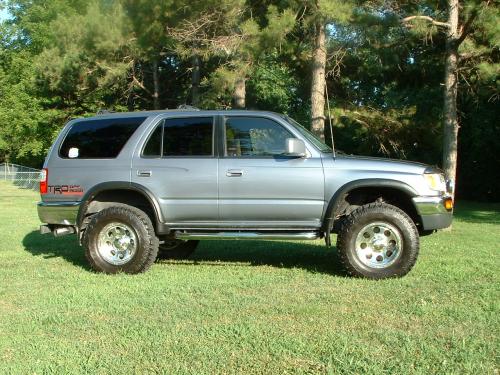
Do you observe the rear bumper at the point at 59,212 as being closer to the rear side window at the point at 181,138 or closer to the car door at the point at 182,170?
the car door at the point at 182,170

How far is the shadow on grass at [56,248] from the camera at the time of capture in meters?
8.66

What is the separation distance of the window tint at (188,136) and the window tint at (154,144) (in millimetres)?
66

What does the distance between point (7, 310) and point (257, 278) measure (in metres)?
2.77

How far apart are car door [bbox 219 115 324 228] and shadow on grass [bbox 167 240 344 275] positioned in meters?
0.93

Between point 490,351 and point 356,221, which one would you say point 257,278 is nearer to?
point 356,221

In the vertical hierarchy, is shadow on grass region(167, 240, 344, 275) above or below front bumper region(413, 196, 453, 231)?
below

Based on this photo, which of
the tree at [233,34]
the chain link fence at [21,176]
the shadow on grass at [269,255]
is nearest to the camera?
the shadow on grass at [269,255]

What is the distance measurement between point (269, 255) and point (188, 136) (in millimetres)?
2436

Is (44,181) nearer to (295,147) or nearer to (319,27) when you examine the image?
(295,147)

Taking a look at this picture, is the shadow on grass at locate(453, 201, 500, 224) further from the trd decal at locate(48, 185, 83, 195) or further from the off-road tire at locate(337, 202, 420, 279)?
the trd decal at locate(48, 185, 83, 195)

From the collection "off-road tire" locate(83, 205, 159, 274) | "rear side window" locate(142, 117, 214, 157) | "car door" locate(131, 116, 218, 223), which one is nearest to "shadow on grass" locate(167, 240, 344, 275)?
"off-road tire" locate(83, 205, 159, 274)

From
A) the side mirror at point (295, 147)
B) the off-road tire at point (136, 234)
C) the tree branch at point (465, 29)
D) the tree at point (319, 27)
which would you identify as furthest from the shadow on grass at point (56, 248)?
the tree branch at point (465, 29)

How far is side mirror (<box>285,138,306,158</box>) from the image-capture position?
266 inches

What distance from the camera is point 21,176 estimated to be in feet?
129
